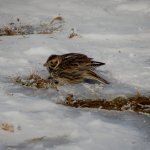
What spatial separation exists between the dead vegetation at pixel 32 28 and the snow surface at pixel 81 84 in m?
0.21

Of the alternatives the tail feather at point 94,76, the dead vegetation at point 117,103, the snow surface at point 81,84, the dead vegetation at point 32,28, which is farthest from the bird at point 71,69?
the dead vegetation at point 32,28

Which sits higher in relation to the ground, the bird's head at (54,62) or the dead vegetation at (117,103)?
the bird's head at (54,62)

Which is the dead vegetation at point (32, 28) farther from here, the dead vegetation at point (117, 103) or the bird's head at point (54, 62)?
the dead vegetation at point (117, 103)

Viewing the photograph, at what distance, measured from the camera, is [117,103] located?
8.39 metres

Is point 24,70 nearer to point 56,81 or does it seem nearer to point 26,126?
point 56,81

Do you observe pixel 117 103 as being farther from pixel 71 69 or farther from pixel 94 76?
pixel 71 69

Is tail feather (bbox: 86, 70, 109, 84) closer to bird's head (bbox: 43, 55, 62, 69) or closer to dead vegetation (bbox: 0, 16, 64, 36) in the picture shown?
bird's head (bbox: 43, 55, 62, 69)

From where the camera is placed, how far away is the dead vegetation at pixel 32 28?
41.6 feet

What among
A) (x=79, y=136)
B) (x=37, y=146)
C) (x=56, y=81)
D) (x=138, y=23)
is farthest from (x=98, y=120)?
(x=138, y=23)

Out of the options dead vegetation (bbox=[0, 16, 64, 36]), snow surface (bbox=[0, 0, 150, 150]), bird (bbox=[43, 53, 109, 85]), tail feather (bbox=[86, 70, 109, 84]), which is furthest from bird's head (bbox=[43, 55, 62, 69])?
dead vegetation (bbox=[0, 16, 64, 36])

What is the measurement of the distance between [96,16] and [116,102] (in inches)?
227

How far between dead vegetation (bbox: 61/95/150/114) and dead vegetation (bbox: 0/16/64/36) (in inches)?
177

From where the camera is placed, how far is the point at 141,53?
437 inches

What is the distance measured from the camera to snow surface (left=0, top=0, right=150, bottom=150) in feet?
22.6
